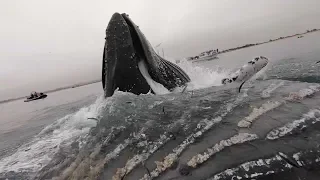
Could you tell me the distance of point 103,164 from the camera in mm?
3895

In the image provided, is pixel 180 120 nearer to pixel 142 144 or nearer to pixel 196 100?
pixel 142 144

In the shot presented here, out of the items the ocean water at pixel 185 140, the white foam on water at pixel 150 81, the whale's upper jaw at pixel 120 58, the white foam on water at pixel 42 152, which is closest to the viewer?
the ocean water at pixel 185 140

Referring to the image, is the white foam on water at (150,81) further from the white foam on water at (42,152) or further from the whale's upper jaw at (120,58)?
the white foam on water at (42,152)

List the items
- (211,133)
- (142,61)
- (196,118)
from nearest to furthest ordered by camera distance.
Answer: (211,133)
(196,118)
(142,61)

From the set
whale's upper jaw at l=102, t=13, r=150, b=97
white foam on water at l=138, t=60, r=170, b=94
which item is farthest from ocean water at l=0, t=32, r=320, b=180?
white foam on water at l=138, t=60, r=170, b=94

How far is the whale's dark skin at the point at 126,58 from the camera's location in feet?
22.7

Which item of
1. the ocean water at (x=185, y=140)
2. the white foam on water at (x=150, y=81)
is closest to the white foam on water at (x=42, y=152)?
the ocean water at (x=185, y=140)

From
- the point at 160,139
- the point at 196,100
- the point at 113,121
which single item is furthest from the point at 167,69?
the point at 160,139

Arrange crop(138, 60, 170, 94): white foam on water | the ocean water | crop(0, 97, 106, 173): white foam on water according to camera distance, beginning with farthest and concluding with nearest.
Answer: crop(138, 60, 170, 94): white foam on water < crop(0, 97, 106, 173): white foam on water < the ocean water

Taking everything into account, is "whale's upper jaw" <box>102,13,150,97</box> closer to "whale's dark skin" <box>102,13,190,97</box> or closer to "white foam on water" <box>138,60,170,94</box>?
"whale's dark skin" <box>102,13,190,97</box>

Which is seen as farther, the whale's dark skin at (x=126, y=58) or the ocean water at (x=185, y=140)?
the whale's dark skin at (x=126, y=58)

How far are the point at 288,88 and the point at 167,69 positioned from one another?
3099mm

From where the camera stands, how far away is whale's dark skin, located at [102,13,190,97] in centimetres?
691

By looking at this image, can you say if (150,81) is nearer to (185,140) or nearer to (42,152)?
(42,152)
